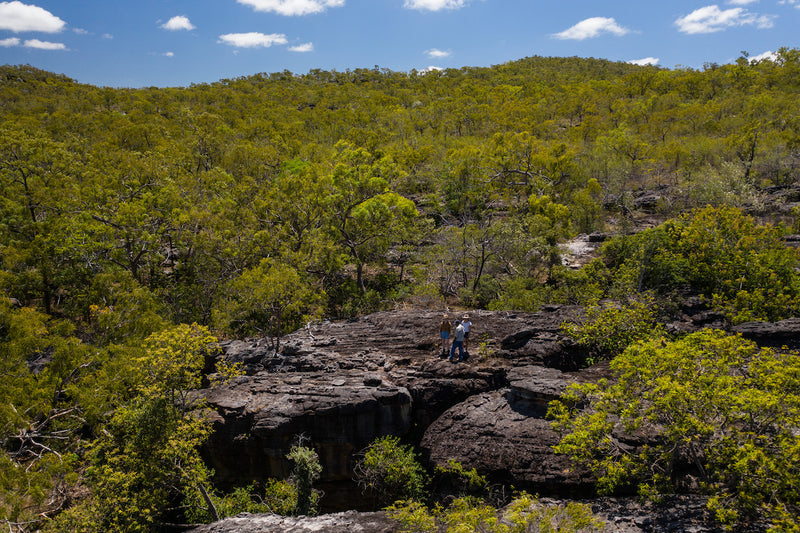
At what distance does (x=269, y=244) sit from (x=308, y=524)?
52.6 feet

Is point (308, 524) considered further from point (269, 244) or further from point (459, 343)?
point (269, 244)

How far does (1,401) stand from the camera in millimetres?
13727

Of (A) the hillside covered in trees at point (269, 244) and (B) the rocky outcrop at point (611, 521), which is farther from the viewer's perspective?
(A) the hillside covered in trees at point (269, 244)

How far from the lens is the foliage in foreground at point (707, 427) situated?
30.2 feet

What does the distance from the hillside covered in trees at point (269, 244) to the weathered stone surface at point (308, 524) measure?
1907mm

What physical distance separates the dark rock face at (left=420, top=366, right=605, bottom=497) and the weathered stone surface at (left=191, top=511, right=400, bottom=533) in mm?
3030

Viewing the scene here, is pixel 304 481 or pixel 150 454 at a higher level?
pixel 150 454

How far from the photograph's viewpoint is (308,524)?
38.1ft

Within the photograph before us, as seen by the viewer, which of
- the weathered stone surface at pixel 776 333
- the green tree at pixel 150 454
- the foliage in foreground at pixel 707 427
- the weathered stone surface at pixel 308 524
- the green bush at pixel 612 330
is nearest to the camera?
the foliage in foreground at pixel 707 427

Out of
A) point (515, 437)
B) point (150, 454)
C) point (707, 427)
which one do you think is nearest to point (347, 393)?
point (515, 437)

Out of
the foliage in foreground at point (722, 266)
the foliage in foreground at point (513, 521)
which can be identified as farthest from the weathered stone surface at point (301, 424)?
the foliage in foreground at point (722, 266)

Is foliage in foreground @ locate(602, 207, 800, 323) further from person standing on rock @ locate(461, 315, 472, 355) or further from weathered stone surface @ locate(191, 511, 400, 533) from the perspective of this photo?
weathered stone surface @ locate(191, 511, 400, 533)

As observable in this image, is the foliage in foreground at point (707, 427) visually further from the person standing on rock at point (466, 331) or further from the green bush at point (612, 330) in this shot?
the person standing on rock at point (466, 331)

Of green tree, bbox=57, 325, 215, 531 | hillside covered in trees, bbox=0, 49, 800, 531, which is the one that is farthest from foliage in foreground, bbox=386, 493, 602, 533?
hillside covered in trees, bbox=0, 49, 800, 531
